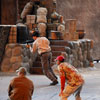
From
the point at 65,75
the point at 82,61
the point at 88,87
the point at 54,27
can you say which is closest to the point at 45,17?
the point at 54,27

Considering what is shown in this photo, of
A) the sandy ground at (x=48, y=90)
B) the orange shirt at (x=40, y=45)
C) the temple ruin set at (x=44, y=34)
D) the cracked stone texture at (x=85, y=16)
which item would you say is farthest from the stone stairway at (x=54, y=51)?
the cracked stone texture at (x=85, y=16)

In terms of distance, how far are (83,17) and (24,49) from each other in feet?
39.5

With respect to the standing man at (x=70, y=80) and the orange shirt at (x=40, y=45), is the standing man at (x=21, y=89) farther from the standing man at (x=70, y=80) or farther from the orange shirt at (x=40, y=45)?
the orange shirt at (x=40, y=45)

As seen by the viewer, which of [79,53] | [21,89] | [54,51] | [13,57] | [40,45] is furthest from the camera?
[79,53]

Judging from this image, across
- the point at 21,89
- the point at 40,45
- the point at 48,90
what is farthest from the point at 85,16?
the point at 21,89

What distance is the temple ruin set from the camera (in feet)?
34.2

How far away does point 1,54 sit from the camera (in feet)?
34.1

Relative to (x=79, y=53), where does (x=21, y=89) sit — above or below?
above

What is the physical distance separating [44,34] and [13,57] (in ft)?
15.1

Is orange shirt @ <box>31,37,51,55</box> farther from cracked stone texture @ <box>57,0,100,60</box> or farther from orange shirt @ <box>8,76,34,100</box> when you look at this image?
cracked stone texture @ <box>57,0,100,60</box>

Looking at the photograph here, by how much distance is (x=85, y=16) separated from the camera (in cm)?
Answer: 2189

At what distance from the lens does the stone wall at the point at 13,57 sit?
10383 mm

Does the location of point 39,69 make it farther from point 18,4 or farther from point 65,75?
point 18,4

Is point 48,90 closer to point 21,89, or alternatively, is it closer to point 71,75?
point 71,75
